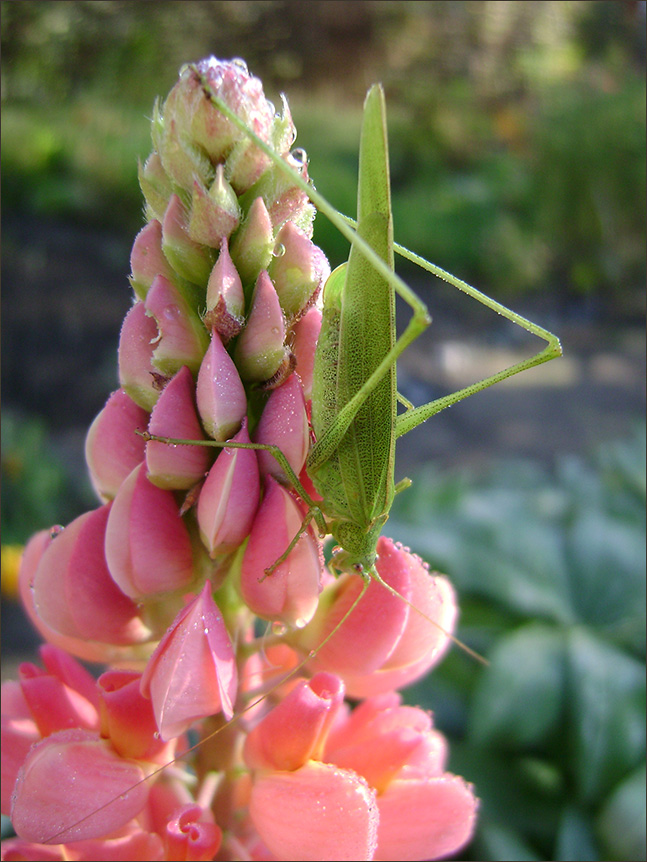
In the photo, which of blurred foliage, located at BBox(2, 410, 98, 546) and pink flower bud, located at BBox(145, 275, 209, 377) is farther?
blurred foliage, located at BBox(2, 410, 98, 546)

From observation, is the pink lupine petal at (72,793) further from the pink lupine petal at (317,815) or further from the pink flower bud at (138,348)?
the pink flower bud at (138,348)

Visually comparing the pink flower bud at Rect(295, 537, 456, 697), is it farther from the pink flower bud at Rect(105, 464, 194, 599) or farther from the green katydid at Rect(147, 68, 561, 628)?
the pink flower bud at Rect(105, 464, 194, 599)

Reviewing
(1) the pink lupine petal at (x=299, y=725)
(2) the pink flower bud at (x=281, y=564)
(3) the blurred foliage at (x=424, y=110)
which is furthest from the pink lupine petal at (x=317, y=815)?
(3) the blurred foliage at (x=424, y=110)

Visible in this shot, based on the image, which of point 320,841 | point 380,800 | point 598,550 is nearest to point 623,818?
point 598,550

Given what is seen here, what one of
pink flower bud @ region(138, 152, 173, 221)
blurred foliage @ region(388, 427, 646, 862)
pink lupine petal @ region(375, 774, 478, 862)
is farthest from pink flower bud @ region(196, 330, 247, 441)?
blurred foliage @ region(388, 427, 646, 862)

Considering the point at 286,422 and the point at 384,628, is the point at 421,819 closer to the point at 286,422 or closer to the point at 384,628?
the point at 384,628

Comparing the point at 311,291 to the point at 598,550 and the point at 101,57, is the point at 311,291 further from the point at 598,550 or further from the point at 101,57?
the point at 101,57
